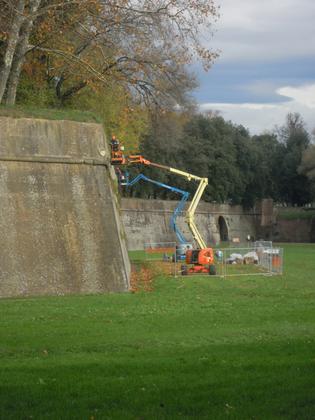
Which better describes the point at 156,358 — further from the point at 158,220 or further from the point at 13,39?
the point at 158,220

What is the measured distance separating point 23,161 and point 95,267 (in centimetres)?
349

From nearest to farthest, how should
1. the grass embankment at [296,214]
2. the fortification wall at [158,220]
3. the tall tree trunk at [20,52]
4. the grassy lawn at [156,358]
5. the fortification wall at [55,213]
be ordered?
1. the grassy lawn at [156,358]
2. the fortification wall at [55,213]
3. the tall tree trunk at [20,52]
4. the fortification wall at [158,220]
5. the grass embankment at [296,214]

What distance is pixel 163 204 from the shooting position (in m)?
70.7

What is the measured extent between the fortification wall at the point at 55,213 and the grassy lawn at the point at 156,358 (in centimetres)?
104

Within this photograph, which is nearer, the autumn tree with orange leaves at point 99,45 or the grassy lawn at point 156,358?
the grassy lawn at point 156,358

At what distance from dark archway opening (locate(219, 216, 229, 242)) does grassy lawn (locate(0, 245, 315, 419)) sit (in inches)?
2529

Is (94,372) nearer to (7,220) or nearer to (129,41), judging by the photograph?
(7,220)

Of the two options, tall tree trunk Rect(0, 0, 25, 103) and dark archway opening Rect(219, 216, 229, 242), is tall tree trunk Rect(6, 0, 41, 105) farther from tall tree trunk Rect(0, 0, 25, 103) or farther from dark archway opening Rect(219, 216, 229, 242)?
dark archway opening Rect(219, 216, 229, 242)

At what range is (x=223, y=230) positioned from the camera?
280 feet

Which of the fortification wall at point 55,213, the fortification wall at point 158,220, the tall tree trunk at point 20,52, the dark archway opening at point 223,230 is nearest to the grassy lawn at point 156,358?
the fortification wall at point 55,213

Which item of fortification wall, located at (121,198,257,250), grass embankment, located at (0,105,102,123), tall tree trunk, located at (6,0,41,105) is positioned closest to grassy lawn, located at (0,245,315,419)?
grass embankment, located at (0,105,102,123)

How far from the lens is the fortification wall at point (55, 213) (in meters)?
19.5

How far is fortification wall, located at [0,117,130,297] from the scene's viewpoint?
19500 mm

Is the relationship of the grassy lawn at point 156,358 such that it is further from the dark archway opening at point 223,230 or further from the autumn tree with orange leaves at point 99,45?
the dark archway opening at point 223,230
